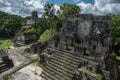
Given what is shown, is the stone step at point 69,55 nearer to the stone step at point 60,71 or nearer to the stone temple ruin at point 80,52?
the stone temple ruin at point 80,52

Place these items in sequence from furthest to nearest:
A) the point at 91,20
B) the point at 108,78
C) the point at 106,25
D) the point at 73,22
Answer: the point at 73,22 < the point at 91,20 < the point at 106,25 < the point at 108,78

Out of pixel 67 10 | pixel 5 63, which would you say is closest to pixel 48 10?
pixel 67 10

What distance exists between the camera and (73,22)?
13516mm

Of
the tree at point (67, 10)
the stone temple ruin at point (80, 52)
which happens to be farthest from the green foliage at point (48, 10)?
the stone temple ruin at point (80, 52)

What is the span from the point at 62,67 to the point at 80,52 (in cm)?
162

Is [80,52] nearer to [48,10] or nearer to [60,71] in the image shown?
[60,71]

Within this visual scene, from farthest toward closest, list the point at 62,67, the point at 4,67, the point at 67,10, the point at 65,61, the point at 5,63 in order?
the point at 67,10 < the point at 5,63 < the point at 4,67 < the point at 65,61 < the point at 62,67

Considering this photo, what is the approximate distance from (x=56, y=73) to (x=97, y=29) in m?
4.44

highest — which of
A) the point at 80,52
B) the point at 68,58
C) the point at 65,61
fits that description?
the point at 80,52

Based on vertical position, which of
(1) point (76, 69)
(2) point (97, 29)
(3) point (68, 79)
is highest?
(2) point (97, 29)

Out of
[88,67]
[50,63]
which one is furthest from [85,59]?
[50,63]

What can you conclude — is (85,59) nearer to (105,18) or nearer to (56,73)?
(56,73)

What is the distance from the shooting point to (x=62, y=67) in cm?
1016

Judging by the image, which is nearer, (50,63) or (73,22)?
(50,63)
